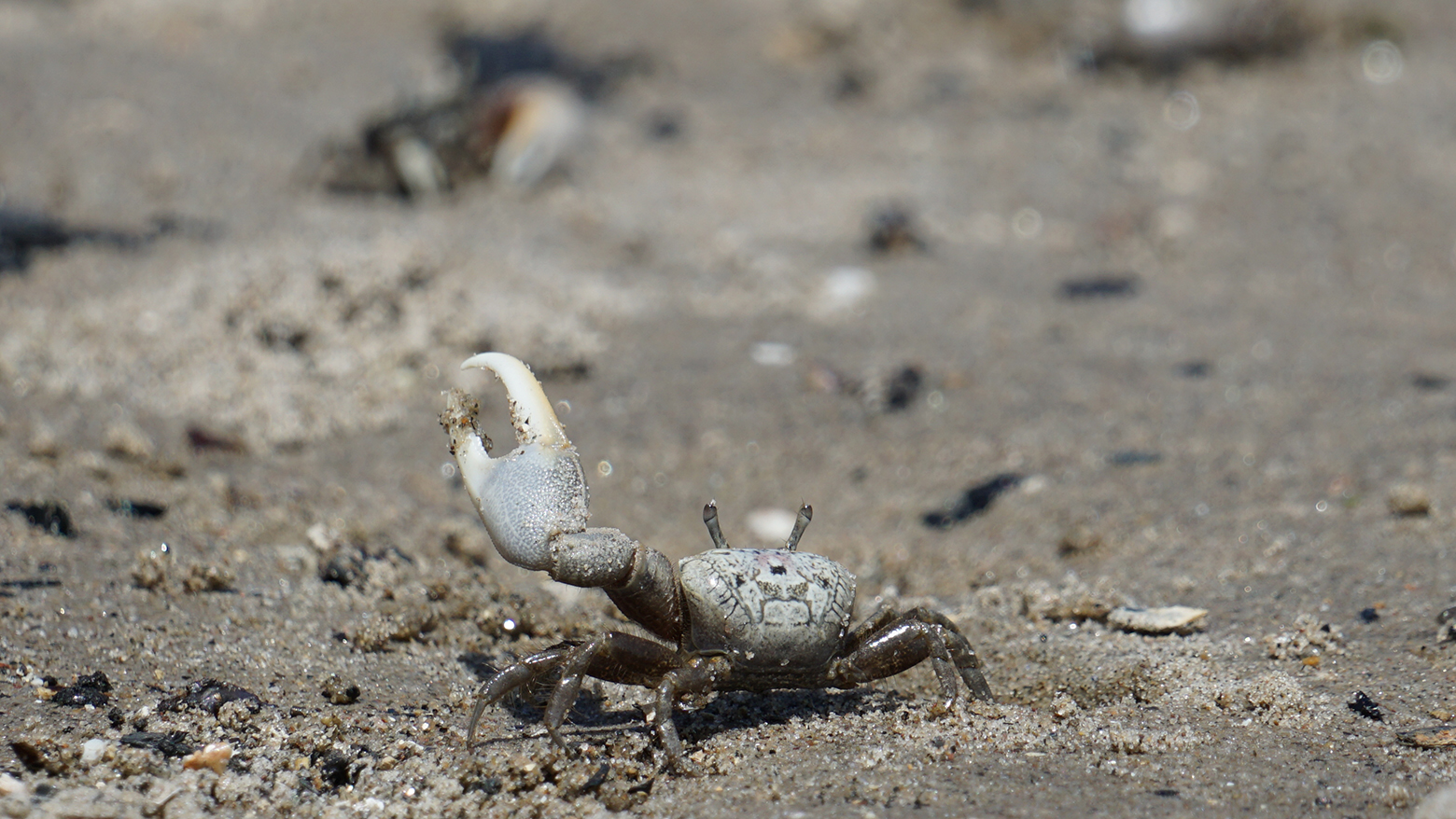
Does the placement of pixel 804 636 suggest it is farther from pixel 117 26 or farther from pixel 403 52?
pixel 117 26

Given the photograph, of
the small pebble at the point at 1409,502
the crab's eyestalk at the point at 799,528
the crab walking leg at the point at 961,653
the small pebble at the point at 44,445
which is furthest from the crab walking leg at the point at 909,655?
the small pebble at the point at 44,445

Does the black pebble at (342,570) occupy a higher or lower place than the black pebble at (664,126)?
lower

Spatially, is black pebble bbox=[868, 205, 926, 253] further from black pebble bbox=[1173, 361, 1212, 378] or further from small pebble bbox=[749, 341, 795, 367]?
black pebble bbox=[1173, 361, 1212, 378]

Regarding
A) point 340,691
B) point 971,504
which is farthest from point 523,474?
point 971,504

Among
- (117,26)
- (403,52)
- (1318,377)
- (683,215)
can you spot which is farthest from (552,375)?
(117,26)

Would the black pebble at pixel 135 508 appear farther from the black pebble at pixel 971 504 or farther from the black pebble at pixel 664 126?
the black pebble at pixel 664 126

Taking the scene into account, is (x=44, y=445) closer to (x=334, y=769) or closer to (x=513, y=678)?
(x=334, y=769)

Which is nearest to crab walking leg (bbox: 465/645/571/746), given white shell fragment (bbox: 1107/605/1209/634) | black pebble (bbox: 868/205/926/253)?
white shell fragment (bbox: 1107/605/1209/634)
